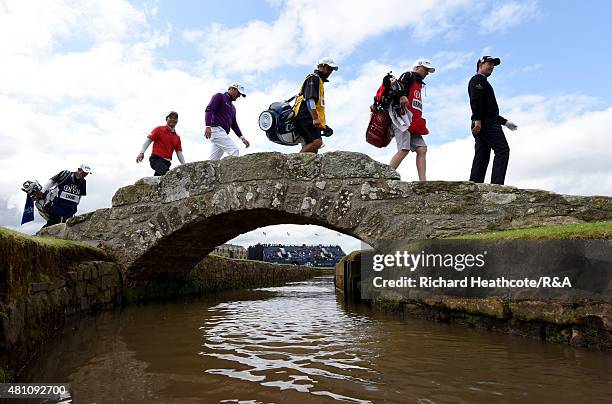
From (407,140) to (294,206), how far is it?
170cm

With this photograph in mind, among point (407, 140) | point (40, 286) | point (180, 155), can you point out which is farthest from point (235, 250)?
point (40, 286)

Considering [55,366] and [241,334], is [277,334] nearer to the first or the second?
[241,334]

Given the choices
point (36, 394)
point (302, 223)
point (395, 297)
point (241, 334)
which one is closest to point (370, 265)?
point (395, 297)

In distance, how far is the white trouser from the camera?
22.0ft

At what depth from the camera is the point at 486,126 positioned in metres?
5.59

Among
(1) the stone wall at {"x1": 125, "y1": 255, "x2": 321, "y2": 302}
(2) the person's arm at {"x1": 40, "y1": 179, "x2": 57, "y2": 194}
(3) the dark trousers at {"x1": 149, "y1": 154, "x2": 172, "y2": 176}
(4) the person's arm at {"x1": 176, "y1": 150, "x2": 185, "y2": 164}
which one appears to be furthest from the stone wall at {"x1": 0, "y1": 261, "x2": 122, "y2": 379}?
(2) the person's arm at {"x1": 40, "y1": 179, "x2": 57, "y2": 194}

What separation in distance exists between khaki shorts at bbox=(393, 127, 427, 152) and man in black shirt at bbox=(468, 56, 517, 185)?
0.67 m

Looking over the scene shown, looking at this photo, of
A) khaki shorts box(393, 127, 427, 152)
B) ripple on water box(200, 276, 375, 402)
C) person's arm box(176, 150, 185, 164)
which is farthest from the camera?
person's arm box(176, 150, 185, 164)

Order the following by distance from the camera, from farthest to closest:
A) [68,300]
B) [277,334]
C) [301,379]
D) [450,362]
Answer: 1. [68,300]
2. [277,334]
3. [450,362]
4. [301,379]

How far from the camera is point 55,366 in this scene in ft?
8.90

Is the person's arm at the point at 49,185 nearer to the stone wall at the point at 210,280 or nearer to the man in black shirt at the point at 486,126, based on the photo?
the stone wall at the point at 210,280

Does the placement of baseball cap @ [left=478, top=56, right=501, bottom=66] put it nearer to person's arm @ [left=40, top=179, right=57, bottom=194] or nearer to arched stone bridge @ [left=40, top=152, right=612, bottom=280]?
arched stone bridge @ [left=40, top=152, right=612, bottom=280]

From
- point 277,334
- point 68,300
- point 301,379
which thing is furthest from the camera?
point 68,300

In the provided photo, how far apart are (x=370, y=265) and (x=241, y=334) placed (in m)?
2.59
